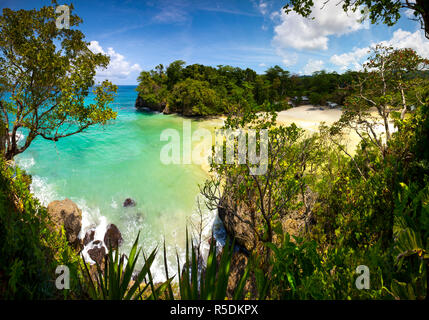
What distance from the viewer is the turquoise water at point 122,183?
10742mm

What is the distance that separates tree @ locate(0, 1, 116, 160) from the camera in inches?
245

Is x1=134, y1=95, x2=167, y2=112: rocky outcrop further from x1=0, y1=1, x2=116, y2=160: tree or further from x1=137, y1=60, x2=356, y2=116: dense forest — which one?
x1=0, y1=1, x2=116, y2=160: tree

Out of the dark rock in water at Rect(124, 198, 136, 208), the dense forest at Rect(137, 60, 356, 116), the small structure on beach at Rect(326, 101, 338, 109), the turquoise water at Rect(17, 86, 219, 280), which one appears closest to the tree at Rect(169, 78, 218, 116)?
the dense forest at Rect(137, 60, 356, 116)

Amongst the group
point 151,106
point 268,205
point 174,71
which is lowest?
point 268,205

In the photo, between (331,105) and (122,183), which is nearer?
(122,183)

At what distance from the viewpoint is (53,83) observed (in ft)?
22.5

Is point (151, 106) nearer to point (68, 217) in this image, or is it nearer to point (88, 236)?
point (68, 217)

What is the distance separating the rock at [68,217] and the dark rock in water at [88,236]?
298 mm

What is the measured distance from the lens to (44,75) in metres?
6.52

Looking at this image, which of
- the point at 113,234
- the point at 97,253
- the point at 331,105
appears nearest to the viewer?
the point at 97,253

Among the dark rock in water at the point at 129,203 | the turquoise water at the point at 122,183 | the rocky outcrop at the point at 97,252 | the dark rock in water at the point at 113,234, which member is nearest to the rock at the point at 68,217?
the turquoise water at the point at 122,183

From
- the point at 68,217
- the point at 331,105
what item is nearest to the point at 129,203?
the point at 68,217

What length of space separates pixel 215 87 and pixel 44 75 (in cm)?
3492
